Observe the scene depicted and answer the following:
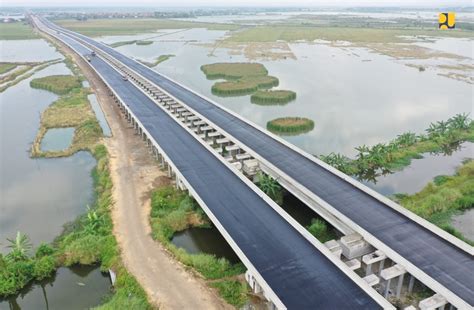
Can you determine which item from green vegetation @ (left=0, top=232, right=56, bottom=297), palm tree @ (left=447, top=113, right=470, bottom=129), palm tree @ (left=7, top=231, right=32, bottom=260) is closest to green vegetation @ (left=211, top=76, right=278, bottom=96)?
palm tree @ (left=447, top=113, right=470, bottom=129)

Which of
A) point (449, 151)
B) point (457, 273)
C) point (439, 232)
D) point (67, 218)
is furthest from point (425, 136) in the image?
point (67, 218)

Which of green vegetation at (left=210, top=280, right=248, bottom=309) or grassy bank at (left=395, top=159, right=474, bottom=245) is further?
grassy bank at (left=395, top=159, right=474, bottom=245)

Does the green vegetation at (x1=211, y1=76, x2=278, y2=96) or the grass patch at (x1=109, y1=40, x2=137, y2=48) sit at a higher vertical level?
the grass patch at (x1=109, y1=40, x2=137, y2=48)

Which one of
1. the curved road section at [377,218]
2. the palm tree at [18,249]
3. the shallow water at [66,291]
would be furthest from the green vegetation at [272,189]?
the palm tree at [18,249]

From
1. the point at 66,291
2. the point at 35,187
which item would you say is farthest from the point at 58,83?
the point at 66,291

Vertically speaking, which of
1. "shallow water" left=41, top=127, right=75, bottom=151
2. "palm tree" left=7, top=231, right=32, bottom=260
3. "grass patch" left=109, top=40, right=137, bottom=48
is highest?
"grass patch" left=109, top=40, right=137, bottom=48

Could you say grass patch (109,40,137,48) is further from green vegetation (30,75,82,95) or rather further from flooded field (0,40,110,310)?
flooded field (0,40,110,310)

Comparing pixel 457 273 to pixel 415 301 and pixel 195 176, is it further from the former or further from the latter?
pixel 195 176
